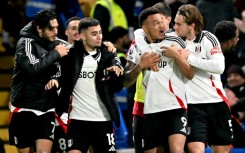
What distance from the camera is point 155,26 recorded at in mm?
11562

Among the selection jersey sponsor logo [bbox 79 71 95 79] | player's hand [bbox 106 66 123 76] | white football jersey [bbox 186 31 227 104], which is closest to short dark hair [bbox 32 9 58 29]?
jersey sponsor logo [bbox 79 71 95 79]

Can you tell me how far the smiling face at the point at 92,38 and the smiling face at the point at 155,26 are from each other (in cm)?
58

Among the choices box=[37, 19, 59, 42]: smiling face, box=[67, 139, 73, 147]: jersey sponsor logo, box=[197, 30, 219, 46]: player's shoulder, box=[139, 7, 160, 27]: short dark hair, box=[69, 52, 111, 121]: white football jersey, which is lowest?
box=[67, 139, 73, 147]: jersey sponsor logo

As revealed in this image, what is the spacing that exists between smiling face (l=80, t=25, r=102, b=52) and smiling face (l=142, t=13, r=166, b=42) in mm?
584

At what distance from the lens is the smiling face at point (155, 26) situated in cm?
1155

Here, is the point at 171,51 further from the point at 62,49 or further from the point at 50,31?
the point at 50,31

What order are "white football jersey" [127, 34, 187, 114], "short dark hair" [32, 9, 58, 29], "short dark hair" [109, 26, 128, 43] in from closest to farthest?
1. "white football jersey" [127, 34, 187, 114]
2. "short dark hair" [32, 9, 58, 29]
3. "short dark hair" [109, 26, 128, 43]

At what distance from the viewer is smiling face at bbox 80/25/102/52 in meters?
11.8

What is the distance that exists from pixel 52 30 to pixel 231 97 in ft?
Answer: 13.2

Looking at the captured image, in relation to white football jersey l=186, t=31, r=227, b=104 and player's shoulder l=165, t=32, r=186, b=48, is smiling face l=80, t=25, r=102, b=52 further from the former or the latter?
white football jersey l=186, t=31, r=227, b=104

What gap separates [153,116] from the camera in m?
11.6

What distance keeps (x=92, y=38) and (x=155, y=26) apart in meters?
0.74

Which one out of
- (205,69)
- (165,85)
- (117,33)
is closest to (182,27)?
(205,69)

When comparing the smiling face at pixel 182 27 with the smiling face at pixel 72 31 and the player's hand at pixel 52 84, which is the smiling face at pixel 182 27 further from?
the smiling face at pixel 72 31
